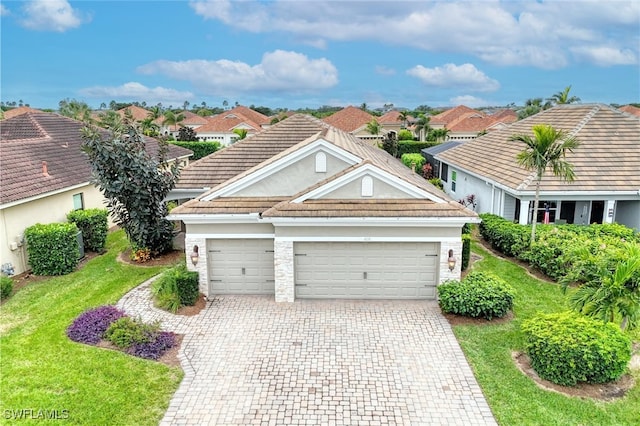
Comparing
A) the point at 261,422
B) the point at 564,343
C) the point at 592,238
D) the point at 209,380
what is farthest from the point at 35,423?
the point at 592,238

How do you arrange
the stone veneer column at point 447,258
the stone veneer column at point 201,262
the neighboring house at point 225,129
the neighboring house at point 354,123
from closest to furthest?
the stone veneer column at point 447,258, the stone veneer column at point 201,262, the neighboring house at point 354,123, the neighboring house at point 225,129

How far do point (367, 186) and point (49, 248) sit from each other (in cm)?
1144

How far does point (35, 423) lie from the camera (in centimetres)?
848

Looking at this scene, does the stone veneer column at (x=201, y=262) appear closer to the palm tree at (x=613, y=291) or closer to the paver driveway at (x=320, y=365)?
the paver driveway at (x=320, y=365)

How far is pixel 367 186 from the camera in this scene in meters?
13.5

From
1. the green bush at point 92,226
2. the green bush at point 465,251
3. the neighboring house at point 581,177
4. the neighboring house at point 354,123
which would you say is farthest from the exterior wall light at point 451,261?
the neighboring house at point 354,123

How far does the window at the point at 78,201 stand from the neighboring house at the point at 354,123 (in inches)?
1757

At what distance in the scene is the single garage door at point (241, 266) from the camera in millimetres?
14297

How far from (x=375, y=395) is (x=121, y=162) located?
11993 millimetres

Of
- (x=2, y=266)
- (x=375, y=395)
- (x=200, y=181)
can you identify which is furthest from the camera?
(x=200, y=181)

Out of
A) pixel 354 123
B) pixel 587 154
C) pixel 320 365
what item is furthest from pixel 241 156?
pixel 354 123

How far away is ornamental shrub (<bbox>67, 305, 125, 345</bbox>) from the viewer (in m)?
11.6

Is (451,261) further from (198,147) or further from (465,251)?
(198,147)

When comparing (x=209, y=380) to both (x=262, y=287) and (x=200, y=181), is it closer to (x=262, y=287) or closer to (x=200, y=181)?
(x=262, y=287)
